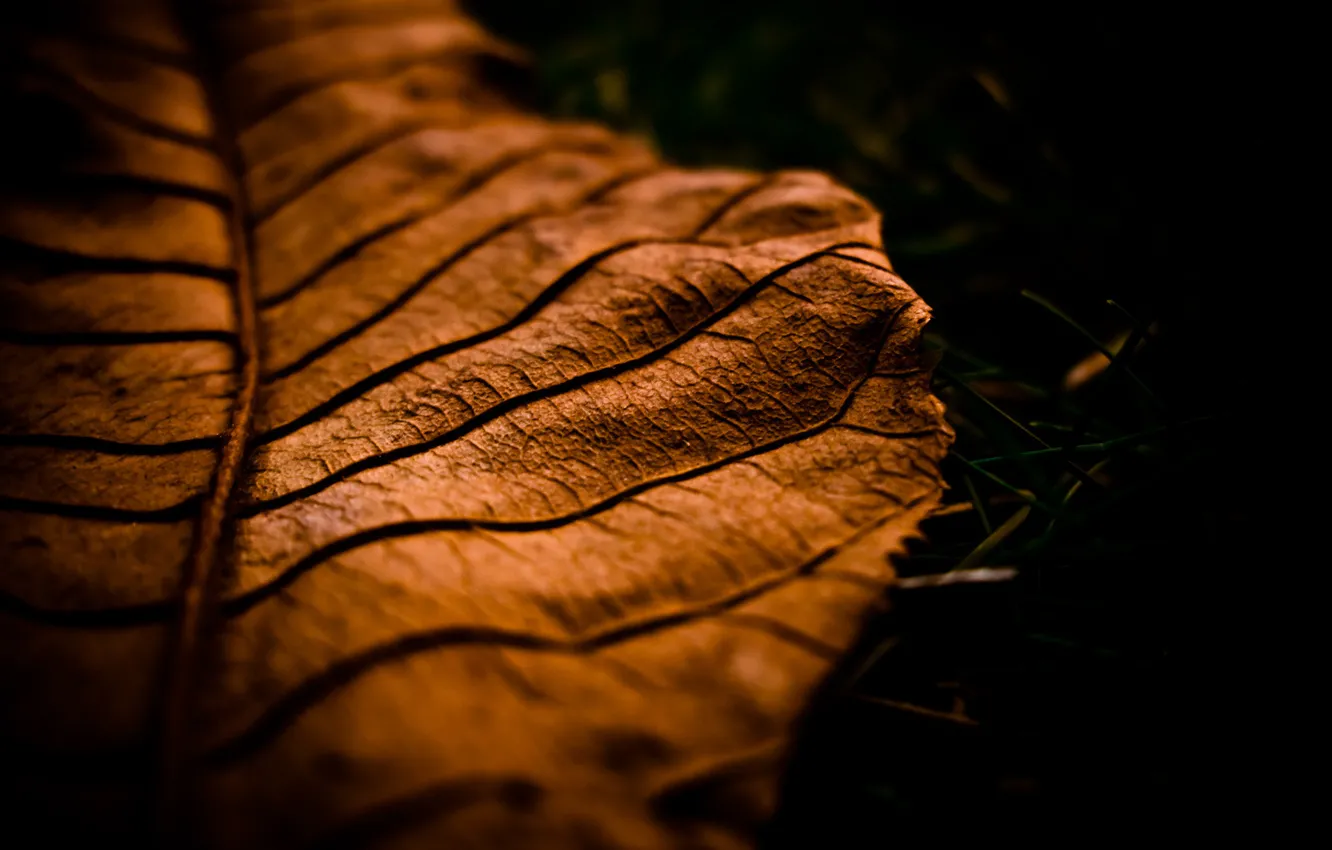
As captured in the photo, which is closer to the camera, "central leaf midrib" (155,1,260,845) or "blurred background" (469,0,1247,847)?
"central leaf midrib" (155,1,260,845)

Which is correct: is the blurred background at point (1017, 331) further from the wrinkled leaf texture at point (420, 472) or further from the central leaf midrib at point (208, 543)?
the central leaf midrib at point (208, 543)

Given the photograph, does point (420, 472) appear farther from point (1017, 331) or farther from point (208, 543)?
point (1017, 331)

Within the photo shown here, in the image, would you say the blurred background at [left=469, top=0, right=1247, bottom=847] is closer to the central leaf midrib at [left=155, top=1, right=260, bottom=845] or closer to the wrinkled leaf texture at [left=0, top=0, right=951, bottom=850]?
the wrinkled leaf texture at [left=0, top=0, right=951, bottom=850]

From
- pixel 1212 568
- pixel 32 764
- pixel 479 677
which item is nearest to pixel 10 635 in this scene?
pixel 32 764

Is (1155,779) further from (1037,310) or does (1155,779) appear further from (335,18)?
(335,18)

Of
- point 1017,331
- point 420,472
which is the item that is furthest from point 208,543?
point 1017,331

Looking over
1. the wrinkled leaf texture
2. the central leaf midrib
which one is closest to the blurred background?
the wrinkled leaf texture
